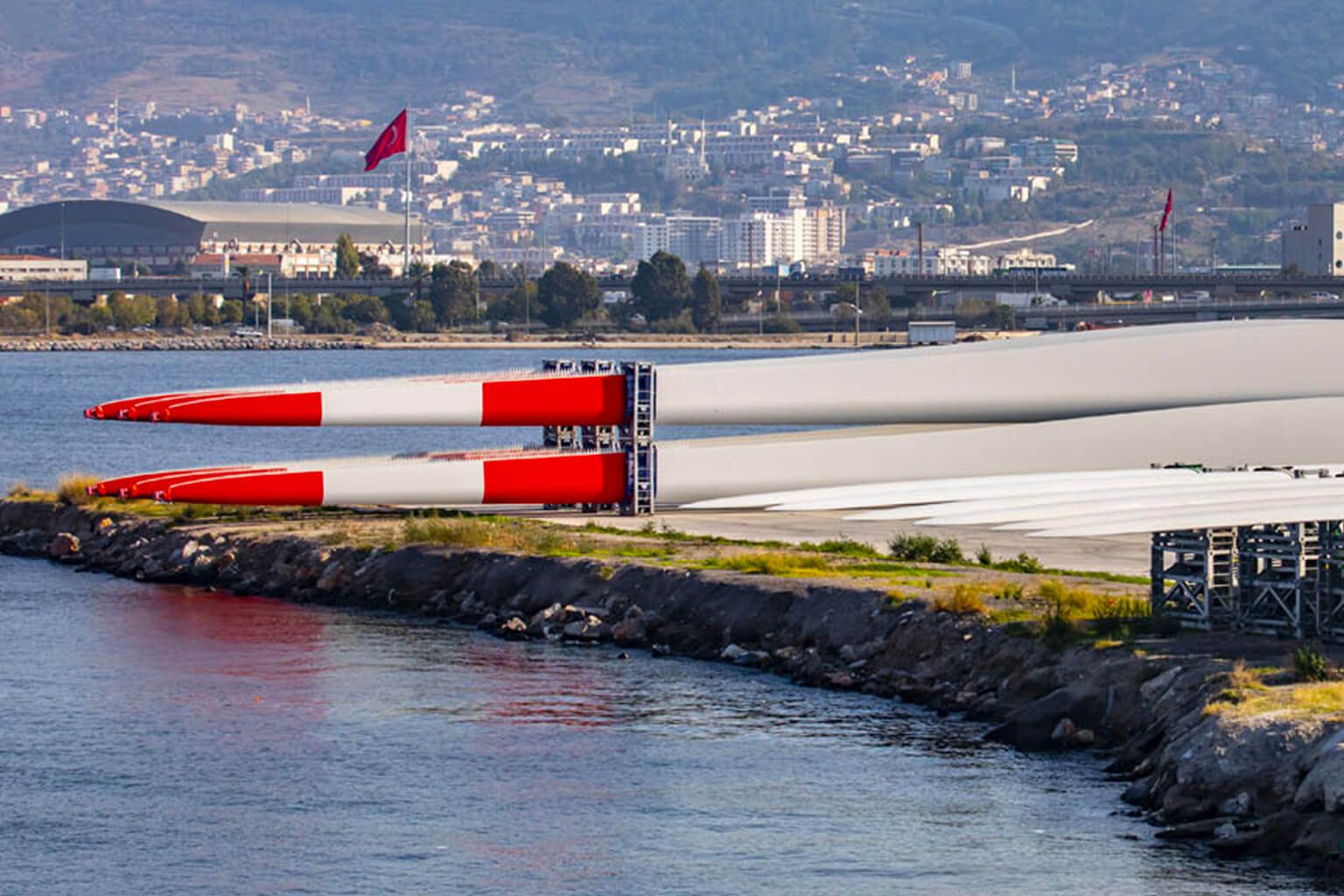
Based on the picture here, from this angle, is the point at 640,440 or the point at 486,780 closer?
the point at 486,780

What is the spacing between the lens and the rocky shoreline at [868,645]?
30.6 meters

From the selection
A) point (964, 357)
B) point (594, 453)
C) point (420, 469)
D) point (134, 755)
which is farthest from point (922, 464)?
point (134, 755)

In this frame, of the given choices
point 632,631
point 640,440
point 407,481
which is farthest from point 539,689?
point 640,440

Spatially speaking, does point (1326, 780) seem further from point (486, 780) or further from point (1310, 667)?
point (486, 780)

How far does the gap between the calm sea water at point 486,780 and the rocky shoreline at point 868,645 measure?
2.18ft

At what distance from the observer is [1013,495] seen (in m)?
39.6

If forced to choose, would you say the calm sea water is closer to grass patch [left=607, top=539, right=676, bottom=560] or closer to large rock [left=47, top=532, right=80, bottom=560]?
grass patch [left=607, top=539, right=676, bottom=560]

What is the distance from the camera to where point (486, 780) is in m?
34.8

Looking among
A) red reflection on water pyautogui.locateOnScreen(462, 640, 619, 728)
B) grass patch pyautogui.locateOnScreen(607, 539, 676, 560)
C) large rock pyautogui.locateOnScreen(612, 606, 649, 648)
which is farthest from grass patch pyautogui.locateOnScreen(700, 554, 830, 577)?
red reflection on water pyautogui.locateOnScreen(462, 640, 619, 728)

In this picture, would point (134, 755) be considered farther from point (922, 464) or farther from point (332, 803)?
point (922, 464)

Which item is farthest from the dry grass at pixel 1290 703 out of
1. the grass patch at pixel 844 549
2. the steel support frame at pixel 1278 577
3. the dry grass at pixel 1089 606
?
the grass patch at pixel 844 549

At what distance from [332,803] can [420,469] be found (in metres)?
23.4

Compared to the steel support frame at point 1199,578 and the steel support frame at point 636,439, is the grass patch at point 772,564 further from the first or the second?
the steel support frame at point 636,439

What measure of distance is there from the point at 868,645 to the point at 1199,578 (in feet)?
19.1
